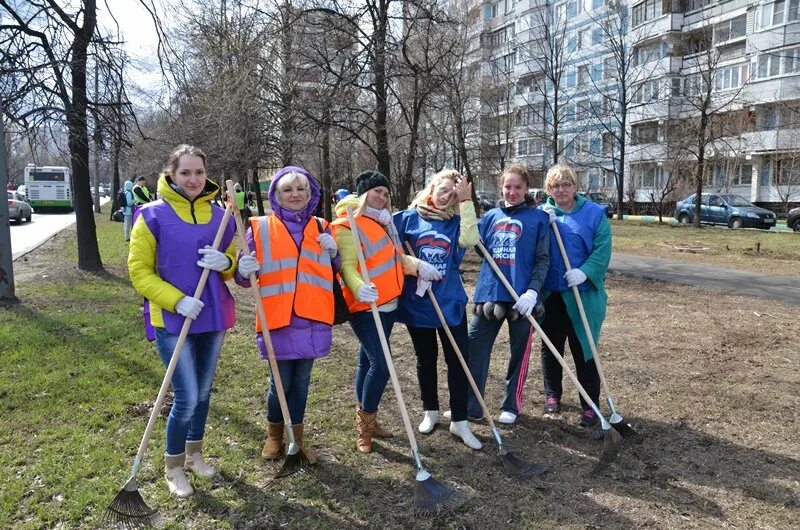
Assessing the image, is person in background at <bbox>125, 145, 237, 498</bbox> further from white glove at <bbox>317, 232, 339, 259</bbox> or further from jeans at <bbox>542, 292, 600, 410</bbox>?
jeans at <bbox>542, 292, 600, 410</bbox>

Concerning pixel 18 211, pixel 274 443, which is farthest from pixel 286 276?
pixel 18 211

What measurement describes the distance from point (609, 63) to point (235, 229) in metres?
37.6

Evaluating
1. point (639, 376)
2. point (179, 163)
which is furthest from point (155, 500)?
point (639, 376)

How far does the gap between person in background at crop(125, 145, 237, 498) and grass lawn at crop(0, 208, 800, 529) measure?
1.75ft

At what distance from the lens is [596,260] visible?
4.23 metres

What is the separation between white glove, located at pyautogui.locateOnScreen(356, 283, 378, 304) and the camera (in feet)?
11.8

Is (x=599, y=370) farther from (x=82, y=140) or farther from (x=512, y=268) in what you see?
(x=82, y=140)

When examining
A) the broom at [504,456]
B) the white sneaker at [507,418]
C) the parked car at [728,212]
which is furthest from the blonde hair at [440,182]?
the parked car at [728,212]

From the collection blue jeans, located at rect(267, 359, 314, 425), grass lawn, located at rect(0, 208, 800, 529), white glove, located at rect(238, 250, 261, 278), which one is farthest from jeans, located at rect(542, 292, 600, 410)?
white glove, located at rect(238, 250, 261, 278)

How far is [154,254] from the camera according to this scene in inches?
129

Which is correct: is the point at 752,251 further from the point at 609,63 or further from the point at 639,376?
the point at 609,63

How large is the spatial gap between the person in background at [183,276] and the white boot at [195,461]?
145 mm

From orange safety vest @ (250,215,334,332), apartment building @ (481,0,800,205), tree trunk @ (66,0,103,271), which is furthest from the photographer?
apartment building @ (481,0,800,205)

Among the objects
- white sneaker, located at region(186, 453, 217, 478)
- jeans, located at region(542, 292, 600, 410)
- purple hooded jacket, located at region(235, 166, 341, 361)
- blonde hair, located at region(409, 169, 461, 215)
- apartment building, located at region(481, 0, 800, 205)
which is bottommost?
white sneaker, located at region(186, 453, 217, 478)
